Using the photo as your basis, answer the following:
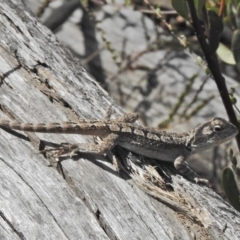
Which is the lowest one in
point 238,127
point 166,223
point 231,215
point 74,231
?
point 74,231

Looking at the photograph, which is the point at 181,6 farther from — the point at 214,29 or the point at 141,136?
the point at 141,136

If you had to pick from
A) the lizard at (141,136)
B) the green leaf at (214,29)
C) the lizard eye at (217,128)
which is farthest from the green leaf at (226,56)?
the green leaf at (214,29)

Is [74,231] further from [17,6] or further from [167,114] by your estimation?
[167,114]

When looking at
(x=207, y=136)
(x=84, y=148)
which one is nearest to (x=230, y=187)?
(x=84, y=148)

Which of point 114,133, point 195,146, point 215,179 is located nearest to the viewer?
point 114,133

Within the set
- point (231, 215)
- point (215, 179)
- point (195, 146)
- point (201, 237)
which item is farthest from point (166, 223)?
point (215, 179)

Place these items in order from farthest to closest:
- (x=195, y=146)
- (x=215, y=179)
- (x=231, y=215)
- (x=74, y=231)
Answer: (x=215, y=179)
(x=195, y=146)
(x=231, y=215)
(x=74, y=231)
